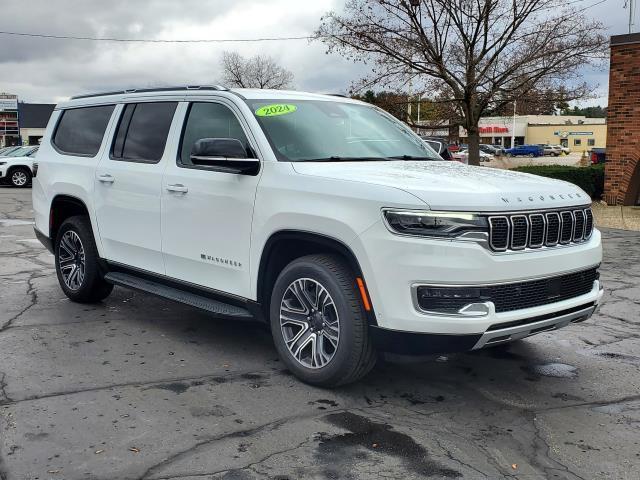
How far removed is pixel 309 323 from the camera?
4.51m

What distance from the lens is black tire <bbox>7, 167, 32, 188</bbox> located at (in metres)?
25.0

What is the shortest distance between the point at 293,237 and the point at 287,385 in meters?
0.99

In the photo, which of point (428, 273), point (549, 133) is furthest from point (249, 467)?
point (549, 133)

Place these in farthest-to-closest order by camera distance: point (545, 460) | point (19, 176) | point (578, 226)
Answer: point (19, 176) → point (578, 226) → point (545, 460)

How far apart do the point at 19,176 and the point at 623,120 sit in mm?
20012

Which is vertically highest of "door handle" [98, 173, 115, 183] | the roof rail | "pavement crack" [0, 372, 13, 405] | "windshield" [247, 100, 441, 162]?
the roof rail

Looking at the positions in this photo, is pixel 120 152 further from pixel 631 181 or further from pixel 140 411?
pixel 631 181

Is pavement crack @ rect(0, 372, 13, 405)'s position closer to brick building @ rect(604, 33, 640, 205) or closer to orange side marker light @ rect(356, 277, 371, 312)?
orange side marker light @ rect(356, 277, 371, 312)

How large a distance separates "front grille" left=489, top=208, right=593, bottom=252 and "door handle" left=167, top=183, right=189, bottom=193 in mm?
2366

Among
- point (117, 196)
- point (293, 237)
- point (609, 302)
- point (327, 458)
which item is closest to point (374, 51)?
point (609, 302)

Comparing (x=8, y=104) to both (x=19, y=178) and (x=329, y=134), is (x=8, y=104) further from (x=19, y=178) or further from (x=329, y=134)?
(x=329, y=134)

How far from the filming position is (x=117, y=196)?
19.5ft

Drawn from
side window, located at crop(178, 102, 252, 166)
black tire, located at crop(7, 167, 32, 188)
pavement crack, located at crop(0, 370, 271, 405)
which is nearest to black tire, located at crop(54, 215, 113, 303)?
side window, located at crop(178, 102, 252, 166)

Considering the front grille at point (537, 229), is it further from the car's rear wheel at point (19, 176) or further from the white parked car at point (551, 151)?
the white parked car at point (551, 151)
